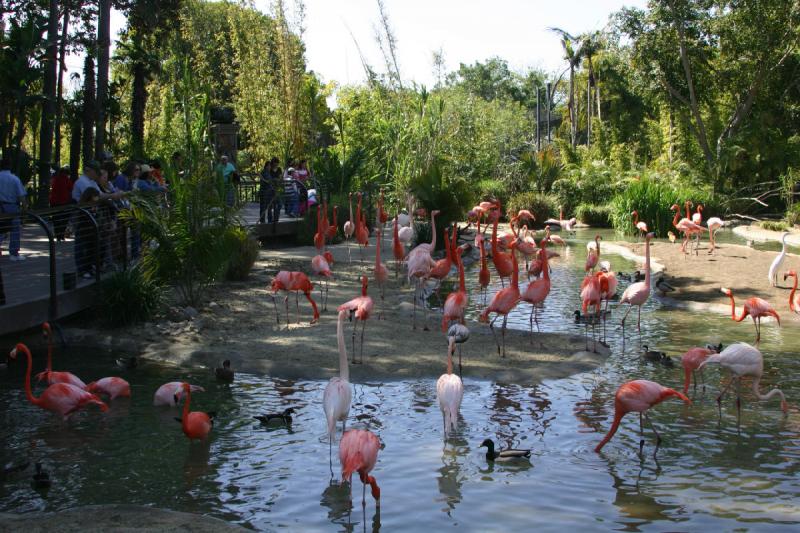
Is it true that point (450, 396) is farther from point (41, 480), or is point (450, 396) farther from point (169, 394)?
point (41, 480)

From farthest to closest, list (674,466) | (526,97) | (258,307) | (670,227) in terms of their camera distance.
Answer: (526,97) < (670,227) < (258,307) < (674,466)

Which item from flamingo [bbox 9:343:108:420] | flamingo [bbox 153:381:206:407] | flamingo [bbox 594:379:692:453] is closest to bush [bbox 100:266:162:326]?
flamingo [bbox 153:381:206:407]

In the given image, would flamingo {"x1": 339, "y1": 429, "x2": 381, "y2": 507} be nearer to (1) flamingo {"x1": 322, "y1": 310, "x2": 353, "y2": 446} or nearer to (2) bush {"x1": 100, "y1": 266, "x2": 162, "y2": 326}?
(1) flamingo {"x1": 322, "y1": 310, "x2": 353, "y2": 446}

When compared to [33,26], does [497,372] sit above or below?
below

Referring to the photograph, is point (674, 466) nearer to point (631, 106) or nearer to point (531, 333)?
point (531, 333)

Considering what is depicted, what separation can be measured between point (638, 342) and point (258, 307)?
5111 millimetres

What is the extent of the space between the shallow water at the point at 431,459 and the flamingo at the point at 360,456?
0.28 metres

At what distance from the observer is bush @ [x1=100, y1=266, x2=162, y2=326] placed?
9.78 m

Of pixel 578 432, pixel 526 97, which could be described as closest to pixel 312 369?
pixel 578 432

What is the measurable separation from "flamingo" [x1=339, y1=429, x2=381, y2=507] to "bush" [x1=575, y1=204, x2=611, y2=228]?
22.7 metres

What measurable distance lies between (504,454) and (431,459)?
558 mm

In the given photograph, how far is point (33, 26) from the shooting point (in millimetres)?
19484

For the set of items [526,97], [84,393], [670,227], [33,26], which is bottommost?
[84,393]

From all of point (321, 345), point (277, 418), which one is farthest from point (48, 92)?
point (277, 418)
